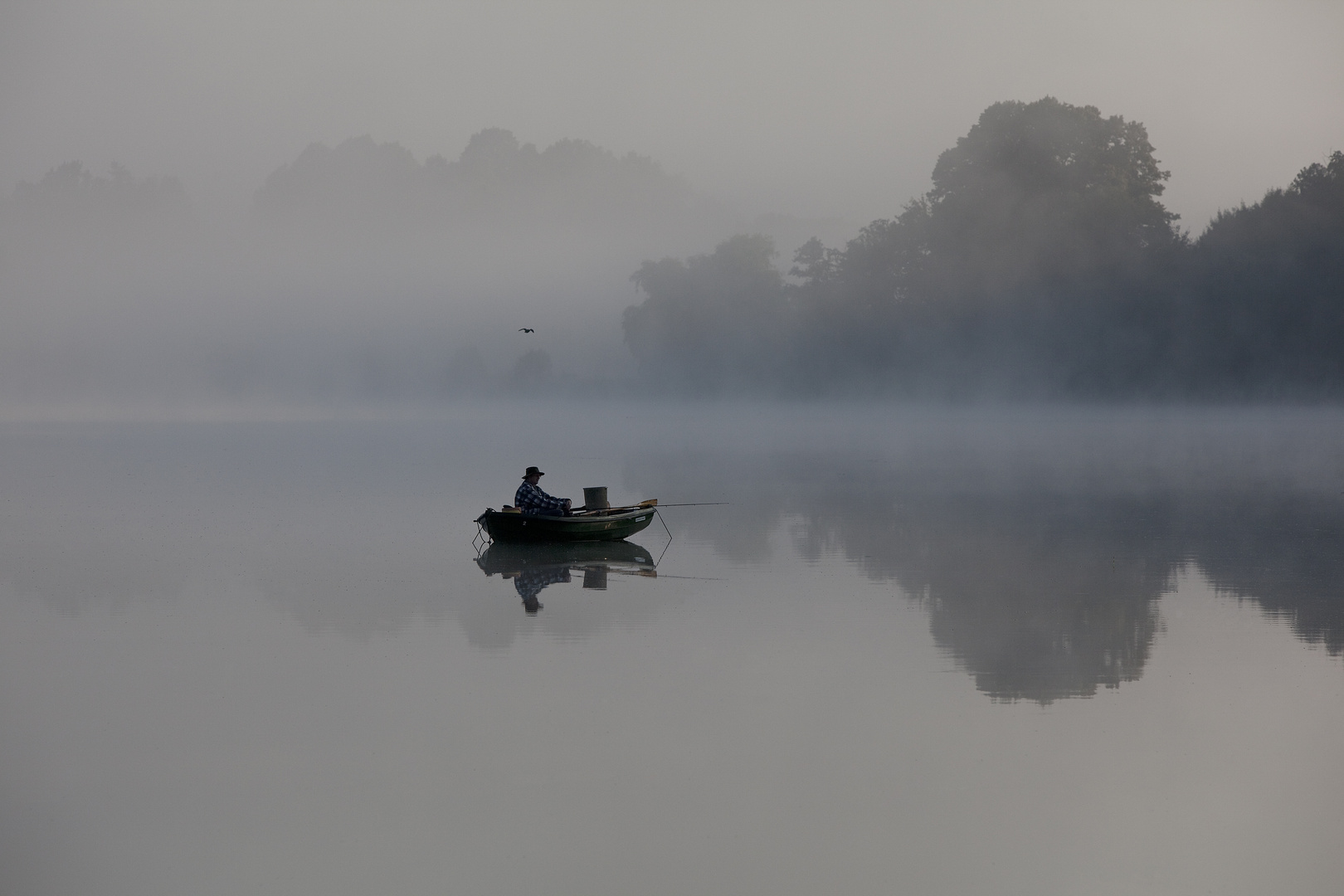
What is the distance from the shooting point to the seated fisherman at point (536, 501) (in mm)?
21312

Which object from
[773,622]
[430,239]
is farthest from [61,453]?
[430,239]

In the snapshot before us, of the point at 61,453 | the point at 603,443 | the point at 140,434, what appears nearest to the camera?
the point at 61,453

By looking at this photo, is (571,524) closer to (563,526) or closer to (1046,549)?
(563,526)

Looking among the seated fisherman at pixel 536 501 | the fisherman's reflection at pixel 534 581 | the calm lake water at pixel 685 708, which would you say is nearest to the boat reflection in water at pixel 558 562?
the fisherman's reflection at pixel 534 581

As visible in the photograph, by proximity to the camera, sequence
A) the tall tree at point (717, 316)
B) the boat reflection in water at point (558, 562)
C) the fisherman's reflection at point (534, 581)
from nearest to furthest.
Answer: the fisherman's reflection at point (534, 581) → the boat reflection in water at point (558, 562) → the tall tree at point (717, 316)

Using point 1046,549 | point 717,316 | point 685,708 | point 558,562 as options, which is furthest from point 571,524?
point 717,316

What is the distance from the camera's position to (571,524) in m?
21.6

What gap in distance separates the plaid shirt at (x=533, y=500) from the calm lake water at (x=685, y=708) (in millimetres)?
1045

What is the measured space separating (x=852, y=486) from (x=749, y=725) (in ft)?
76.3

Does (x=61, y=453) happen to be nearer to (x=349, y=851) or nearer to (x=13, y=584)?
(x=13, y=584)

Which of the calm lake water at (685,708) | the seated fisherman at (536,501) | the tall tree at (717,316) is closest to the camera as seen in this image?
the calm lake water at (685,708)

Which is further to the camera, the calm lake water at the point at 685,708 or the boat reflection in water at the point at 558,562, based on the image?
the boat reflection in water at the point at 558,562

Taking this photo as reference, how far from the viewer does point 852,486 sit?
3322 cm

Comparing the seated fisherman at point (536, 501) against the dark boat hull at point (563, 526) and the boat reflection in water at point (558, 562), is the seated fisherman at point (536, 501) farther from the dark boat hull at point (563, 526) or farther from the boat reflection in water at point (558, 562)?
the boat reflection in water at point (558, 562)
